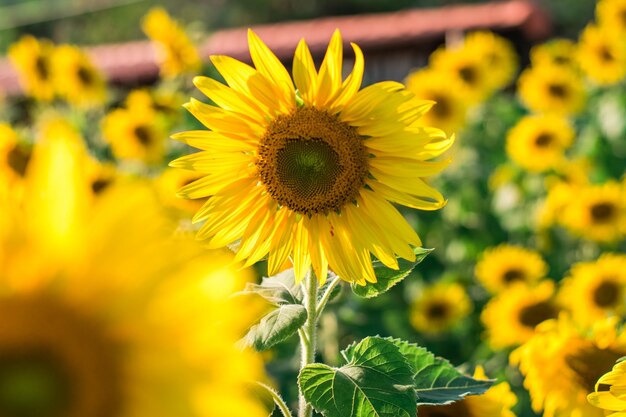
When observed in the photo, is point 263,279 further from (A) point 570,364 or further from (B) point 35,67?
(B) point 35,67

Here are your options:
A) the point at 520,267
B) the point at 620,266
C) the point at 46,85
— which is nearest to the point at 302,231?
the point at 620,266

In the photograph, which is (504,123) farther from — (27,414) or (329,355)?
(27,414)

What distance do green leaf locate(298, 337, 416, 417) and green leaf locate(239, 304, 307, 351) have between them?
0.05m

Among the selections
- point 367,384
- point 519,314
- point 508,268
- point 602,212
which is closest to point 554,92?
point 602,212

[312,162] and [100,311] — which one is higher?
[312,162]

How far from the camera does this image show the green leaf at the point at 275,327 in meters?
0.93

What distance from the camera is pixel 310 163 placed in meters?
1.17

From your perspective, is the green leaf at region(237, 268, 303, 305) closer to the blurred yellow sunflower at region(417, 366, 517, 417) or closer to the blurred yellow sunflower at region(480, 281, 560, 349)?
the blurred yellow sunflower at region(417, 366, 517, 417)

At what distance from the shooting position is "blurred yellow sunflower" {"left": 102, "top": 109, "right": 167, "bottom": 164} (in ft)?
10.9

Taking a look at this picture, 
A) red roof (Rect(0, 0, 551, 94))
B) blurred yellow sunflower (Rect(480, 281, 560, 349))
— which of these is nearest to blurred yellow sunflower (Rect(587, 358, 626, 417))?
blurred yellow sunflower (Rect(480, 281, 560, 349))

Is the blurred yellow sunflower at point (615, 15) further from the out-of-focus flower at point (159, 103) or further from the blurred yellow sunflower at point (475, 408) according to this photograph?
the blurred yellow sunflower at point (475, 408)

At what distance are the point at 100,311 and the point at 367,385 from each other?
48 centimetres

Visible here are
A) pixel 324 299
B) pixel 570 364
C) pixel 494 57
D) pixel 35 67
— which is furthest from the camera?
pixel 494 57

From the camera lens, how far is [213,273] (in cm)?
55
